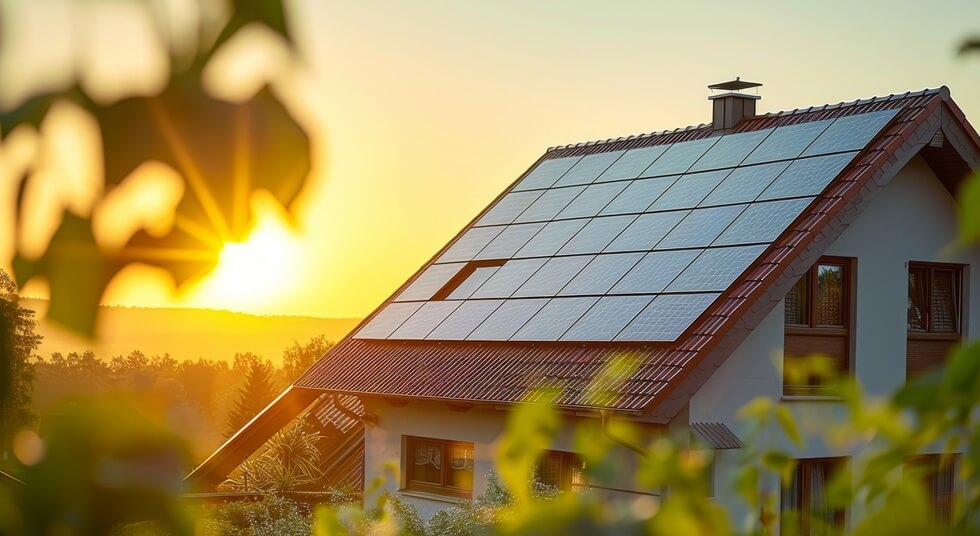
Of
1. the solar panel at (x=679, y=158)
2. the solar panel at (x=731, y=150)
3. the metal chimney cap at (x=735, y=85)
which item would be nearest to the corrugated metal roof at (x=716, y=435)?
the solar panel at (x=731, y=150)

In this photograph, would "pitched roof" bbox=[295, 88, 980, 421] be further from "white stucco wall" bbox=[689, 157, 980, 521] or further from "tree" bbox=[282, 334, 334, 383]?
"tree" bbox=[282, 334, 334, 383]

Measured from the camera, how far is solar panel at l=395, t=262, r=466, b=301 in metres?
18.8

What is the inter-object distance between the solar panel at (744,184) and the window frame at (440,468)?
14.8ft

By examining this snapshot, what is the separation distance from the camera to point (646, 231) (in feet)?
54.6

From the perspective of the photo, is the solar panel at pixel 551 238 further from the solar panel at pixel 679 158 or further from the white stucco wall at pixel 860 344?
the white stucco wall at pixel 860 344

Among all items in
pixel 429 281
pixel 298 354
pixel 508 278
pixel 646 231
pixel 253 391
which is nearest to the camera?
pixel 646 231

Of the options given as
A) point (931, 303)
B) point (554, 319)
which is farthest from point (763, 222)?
point (931, 303)

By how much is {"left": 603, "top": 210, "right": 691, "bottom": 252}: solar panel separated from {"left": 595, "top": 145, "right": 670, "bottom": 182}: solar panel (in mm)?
1857

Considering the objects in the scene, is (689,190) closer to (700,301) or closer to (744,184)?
(744,184)

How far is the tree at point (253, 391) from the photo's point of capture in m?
40.8

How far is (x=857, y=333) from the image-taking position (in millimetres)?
15672

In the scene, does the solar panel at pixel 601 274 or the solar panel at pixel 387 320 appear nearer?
the solar panel at pixel 601 274

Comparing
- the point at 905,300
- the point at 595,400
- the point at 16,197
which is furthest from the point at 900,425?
the point at 905,300

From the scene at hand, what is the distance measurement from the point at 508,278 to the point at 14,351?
53.5 ft
